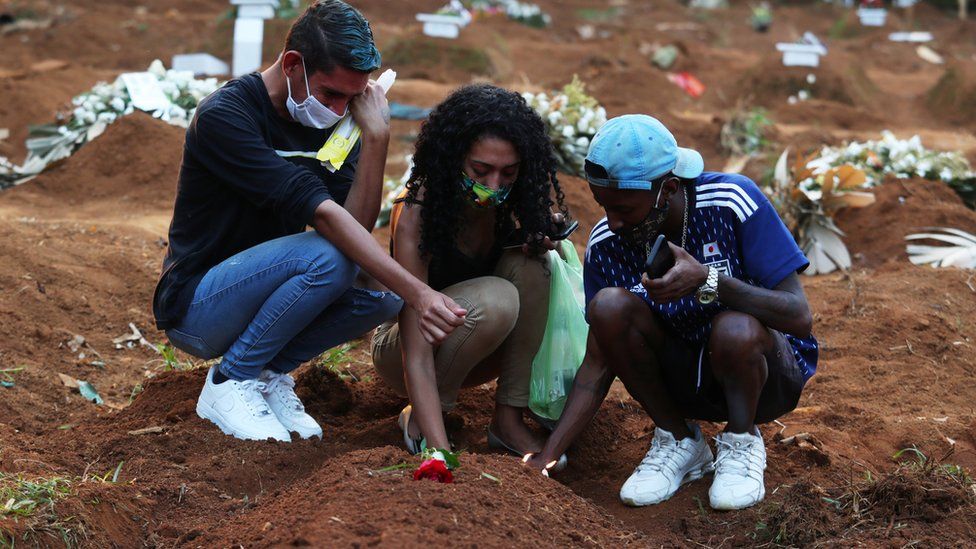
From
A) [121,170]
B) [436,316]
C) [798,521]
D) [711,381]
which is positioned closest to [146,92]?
[121,170]

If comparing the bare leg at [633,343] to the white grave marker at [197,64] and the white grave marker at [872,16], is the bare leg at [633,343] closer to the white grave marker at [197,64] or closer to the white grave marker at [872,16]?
the white grave marker at [197,64]

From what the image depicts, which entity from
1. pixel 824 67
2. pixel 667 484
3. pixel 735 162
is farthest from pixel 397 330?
pixel 824 67

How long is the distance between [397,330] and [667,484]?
964 mm

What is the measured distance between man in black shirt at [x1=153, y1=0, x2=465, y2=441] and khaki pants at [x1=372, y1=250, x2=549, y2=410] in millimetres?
226

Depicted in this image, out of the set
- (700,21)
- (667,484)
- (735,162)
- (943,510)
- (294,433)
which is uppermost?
(943,510)

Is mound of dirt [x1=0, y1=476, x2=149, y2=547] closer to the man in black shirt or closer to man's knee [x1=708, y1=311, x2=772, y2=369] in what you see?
the man in black shirt

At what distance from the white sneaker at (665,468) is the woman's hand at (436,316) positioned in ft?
2.26

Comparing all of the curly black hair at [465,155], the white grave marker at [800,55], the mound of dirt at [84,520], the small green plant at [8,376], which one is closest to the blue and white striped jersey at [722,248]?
the curly black hair at [465,155]

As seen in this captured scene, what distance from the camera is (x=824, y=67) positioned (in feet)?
38.3

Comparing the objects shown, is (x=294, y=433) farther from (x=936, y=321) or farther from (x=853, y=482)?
(x=936, y=321)

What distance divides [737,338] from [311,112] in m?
1.41

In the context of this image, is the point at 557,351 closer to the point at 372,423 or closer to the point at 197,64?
the point at 372,423

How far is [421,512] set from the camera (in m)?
2.45

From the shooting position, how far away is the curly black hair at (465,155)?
319 cm
